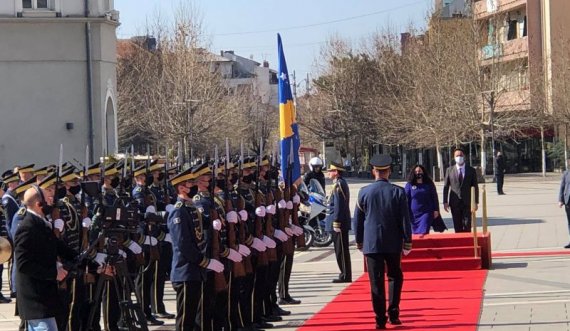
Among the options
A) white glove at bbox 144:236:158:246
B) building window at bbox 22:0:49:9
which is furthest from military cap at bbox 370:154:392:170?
building window at bbox 22:0:49:9

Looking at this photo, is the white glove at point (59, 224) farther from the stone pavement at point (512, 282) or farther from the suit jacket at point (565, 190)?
the suit jacket at point (565, 190)

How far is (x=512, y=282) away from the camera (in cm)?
1587

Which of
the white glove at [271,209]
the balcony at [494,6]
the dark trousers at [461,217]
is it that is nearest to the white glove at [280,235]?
the white glove at [271,209]

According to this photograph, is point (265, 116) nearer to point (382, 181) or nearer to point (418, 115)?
point (418, 115)

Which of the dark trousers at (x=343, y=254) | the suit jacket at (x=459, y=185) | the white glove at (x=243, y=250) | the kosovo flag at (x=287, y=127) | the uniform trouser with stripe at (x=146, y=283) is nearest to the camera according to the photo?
the white glove at (x=243, y=250)

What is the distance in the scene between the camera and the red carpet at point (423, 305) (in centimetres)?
1253

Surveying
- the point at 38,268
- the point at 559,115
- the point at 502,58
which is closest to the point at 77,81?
the point at 38,268

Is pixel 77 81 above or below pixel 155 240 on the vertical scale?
above

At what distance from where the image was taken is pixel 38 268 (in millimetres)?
8781

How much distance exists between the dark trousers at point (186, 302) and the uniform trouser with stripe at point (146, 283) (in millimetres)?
2951

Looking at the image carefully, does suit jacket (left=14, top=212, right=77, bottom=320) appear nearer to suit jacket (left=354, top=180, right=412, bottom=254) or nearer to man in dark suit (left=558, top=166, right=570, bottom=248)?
suit jacket (left=354, top=180, right=412, bottom=254)

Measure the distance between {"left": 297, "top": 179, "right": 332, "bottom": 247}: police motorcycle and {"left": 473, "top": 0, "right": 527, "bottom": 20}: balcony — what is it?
46476mm

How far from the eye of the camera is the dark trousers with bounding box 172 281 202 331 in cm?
1059

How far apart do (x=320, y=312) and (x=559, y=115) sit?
48.8 meters
